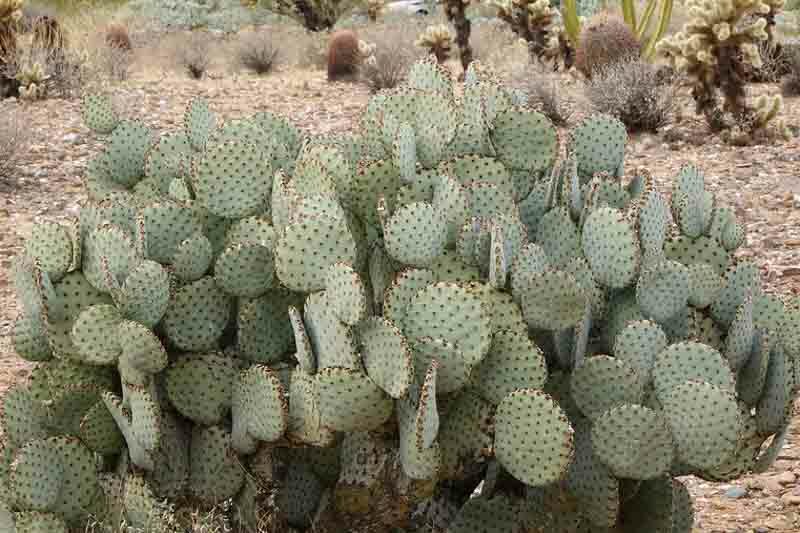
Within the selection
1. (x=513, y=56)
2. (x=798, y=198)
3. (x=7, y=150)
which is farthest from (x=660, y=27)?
(x=7, y=150)

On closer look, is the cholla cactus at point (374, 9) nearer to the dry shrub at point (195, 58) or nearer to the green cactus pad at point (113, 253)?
the dry shrub at point (195, 58)

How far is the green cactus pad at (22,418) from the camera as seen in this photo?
3.56 metres

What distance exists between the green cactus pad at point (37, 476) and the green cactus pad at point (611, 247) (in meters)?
1.59

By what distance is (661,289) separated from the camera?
3.36 m

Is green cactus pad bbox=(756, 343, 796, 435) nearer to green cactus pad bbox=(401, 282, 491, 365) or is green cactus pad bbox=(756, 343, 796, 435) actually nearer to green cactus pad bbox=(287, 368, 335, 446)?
green cactus pad bbox=(401, 282, 491, 365)

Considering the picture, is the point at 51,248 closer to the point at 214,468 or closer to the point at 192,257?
the point at 192,257

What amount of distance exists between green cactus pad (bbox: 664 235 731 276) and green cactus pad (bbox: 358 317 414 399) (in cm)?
108

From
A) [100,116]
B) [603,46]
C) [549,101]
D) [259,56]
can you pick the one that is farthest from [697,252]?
[259,56]

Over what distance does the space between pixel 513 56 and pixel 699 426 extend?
13522mm

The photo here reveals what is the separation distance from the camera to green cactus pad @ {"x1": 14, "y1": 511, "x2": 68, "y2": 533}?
132 inches

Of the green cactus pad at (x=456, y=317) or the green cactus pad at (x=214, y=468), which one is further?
the green cactus pad at (x=214, y=468)

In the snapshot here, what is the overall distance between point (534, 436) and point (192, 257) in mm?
1091

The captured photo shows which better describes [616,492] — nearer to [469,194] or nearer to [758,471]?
[758,471]

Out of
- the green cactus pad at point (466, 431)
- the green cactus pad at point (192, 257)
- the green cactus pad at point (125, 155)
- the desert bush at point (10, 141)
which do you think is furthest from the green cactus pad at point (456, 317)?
the desert bush at point (10, 141)
